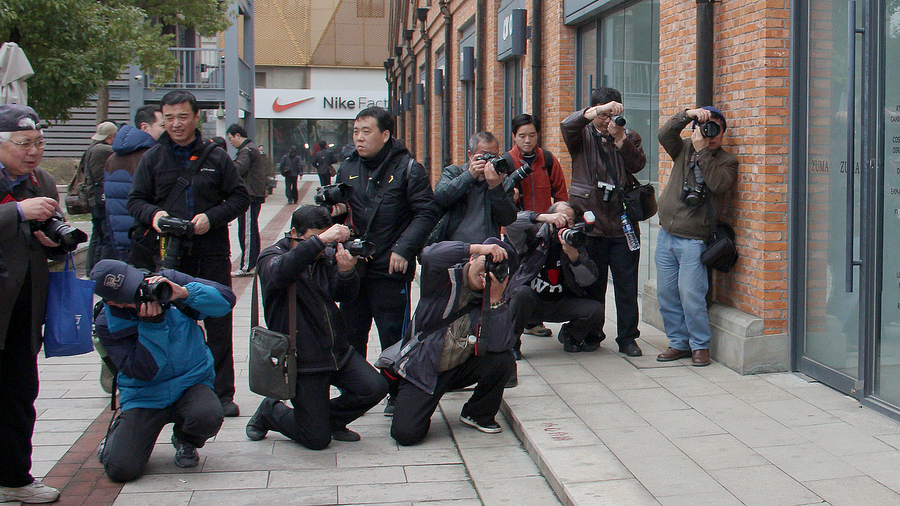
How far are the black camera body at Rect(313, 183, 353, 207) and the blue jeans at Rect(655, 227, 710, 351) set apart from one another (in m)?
2.56

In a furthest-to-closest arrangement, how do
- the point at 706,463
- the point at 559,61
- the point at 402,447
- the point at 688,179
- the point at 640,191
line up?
the point at 559,61 < the point at 640,191 < the point at 688,179 < the point at 402,447 < the point at 706,463

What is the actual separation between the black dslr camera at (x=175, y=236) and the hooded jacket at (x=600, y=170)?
2912 millimetres

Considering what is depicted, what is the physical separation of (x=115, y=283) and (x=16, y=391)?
656 millimetres

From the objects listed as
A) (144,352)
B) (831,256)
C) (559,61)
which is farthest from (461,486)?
(559,61)

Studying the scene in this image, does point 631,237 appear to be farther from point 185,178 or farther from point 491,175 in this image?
point 185,178

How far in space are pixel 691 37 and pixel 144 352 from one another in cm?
484

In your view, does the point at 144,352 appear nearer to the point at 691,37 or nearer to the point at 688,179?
the point at 688,179

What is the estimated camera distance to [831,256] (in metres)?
5.81

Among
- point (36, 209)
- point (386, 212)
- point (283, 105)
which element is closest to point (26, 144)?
point (36, 209)

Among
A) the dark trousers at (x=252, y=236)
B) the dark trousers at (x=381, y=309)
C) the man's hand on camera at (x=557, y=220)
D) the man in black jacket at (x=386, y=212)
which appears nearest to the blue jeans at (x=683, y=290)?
the man's hand on camera at (x=557, y=220)

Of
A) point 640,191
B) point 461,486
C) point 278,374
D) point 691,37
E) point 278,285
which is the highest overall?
point 691,37

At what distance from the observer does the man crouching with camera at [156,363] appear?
445 centimetres

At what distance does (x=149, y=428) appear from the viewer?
4.62m

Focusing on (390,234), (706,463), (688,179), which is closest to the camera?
(706,463)
